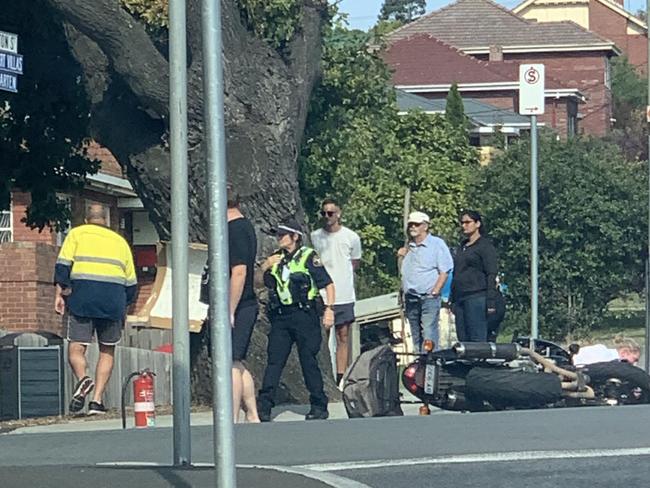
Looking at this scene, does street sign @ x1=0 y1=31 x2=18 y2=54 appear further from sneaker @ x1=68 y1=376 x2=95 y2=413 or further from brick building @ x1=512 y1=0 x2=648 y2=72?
brick building @ x1=512 y1=0 x2=648 y2=72

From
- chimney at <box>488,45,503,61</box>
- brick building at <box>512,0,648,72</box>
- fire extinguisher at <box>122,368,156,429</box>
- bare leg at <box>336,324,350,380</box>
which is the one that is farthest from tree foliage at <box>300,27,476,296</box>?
brick building at <box>512,0,648,72</box>

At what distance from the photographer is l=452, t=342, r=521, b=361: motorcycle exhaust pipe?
40.4 ft

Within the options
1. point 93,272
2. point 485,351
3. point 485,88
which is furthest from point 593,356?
point 485,88

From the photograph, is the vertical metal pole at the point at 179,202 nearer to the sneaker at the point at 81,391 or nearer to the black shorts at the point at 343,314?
the sneaker at the point at 81,391

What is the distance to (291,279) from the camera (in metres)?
12.2

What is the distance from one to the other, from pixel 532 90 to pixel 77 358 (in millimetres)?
7827

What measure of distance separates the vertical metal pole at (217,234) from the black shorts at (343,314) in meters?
8.46

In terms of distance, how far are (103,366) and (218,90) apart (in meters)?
6.92

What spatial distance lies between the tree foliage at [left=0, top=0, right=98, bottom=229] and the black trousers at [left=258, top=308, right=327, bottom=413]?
15.8 feet

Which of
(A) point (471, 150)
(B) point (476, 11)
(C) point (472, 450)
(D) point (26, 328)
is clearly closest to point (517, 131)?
(A) point (471, 150)

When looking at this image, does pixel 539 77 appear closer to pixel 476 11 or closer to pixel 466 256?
pixel 466 256

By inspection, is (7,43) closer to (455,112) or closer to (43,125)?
(43,125)

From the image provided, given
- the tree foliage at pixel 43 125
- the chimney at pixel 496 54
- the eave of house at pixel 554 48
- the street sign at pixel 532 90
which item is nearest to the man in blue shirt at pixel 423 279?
the tree foliage at pixel 43 125

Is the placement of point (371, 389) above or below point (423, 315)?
below
